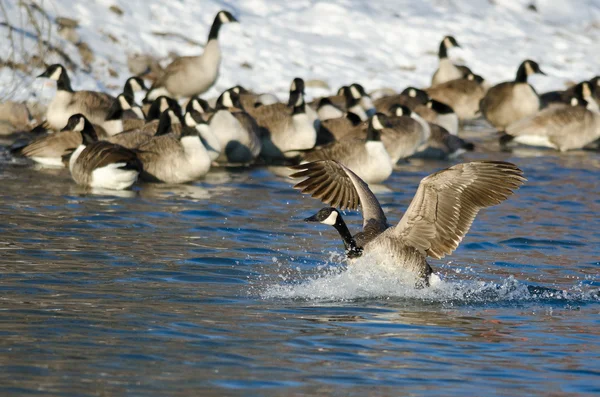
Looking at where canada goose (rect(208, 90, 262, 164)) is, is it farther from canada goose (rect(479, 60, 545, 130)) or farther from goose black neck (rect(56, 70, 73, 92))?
canada goose (rect(479, 60, 545, 130))

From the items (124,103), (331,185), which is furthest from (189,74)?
(331,185)

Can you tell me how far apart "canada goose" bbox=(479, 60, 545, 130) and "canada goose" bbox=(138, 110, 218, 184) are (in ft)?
28.1

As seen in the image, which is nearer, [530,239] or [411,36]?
[530,239]

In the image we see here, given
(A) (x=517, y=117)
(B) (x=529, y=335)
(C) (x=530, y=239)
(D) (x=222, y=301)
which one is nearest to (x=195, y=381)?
(D) (x=222, y=301)

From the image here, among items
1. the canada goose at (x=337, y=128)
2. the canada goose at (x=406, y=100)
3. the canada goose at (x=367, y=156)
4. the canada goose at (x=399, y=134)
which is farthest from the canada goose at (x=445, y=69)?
the canada goose at (x=367, y=156)

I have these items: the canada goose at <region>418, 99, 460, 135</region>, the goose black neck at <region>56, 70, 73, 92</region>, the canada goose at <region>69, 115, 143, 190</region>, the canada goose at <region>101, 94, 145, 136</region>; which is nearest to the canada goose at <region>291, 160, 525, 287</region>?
the canada goose at <region>69, 115, 143, 190</region>

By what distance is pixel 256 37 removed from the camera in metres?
23.0

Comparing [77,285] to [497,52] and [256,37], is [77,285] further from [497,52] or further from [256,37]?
[497,52]

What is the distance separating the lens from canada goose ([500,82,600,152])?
1875cm

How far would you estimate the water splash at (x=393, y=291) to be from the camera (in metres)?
8.22

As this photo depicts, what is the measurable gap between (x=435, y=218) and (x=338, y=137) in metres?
8.90

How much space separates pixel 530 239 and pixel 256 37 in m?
13.0

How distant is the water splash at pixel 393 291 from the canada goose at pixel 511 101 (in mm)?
12382

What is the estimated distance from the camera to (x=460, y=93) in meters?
21.7
